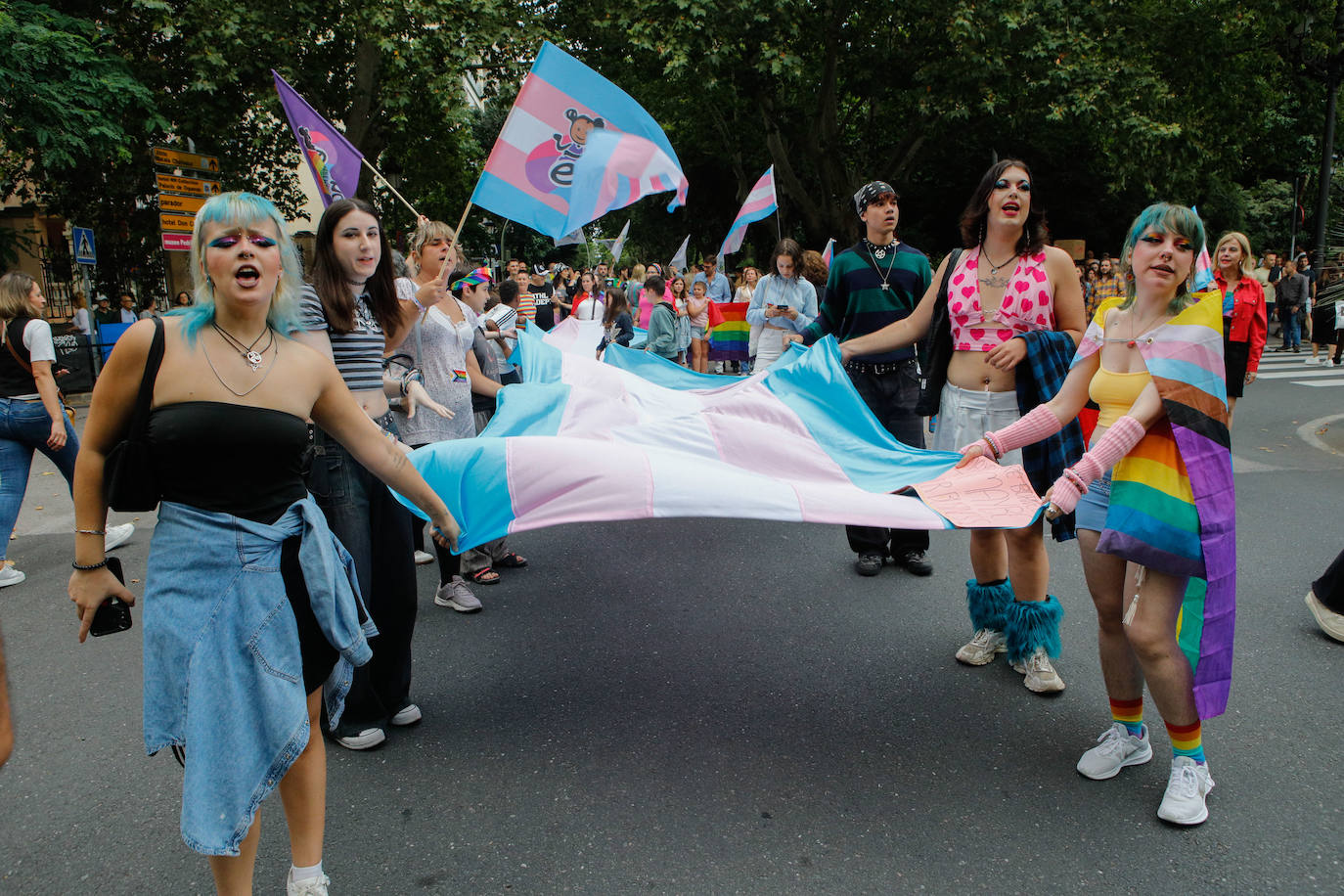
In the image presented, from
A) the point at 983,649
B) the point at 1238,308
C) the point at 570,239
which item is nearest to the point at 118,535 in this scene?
the point at 570,239

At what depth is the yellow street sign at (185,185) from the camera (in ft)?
49.0

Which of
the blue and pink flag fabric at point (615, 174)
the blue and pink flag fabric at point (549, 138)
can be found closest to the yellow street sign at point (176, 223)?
the blue and pink flag fabric at point (615, 174)

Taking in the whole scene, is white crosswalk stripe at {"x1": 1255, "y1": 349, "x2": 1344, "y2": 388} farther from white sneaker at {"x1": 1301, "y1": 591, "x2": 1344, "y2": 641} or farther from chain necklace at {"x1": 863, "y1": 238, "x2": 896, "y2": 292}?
chain necklace at {"x1": 863, "y1": 238, "x2": 896, "y2": 292}

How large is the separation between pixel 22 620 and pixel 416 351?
288 centimetres

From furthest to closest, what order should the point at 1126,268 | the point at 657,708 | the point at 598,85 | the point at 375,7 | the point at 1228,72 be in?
the point at 1228,72, the point at 375,7, the point at 598,85, the point at 657,708, the point at 1126,268


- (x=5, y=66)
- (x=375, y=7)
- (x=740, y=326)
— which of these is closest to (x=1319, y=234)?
(x=740, y=326)

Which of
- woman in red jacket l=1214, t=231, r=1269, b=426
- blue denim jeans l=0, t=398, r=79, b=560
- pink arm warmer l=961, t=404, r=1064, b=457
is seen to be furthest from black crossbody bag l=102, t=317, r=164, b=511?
woman in red jacket l=1214, t=231, r=1269, b=426

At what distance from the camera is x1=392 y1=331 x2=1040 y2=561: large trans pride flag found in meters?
3.01

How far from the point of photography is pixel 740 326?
43.0ft

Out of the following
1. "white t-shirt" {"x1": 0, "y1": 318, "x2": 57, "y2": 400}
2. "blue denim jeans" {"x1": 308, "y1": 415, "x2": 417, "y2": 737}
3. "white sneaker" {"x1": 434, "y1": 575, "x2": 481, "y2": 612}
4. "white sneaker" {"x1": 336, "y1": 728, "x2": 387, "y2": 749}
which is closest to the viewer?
"blue denim jeans" {"x1": 308, "y1": 415, "x2": 417, "y2": 737}

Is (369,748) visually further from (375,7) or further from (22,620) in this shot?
(375,7)

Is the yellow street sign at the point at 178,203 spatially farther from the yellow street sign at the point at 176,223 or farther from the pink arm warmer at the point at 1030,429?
the pink arm warmer at the point at 1030,429

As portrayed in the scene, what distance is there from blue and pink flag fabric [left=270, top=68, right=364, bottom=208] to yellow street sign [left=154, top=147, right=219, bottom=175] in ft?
39.4

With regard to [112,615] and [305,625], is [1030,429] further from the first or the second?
[112,615]
